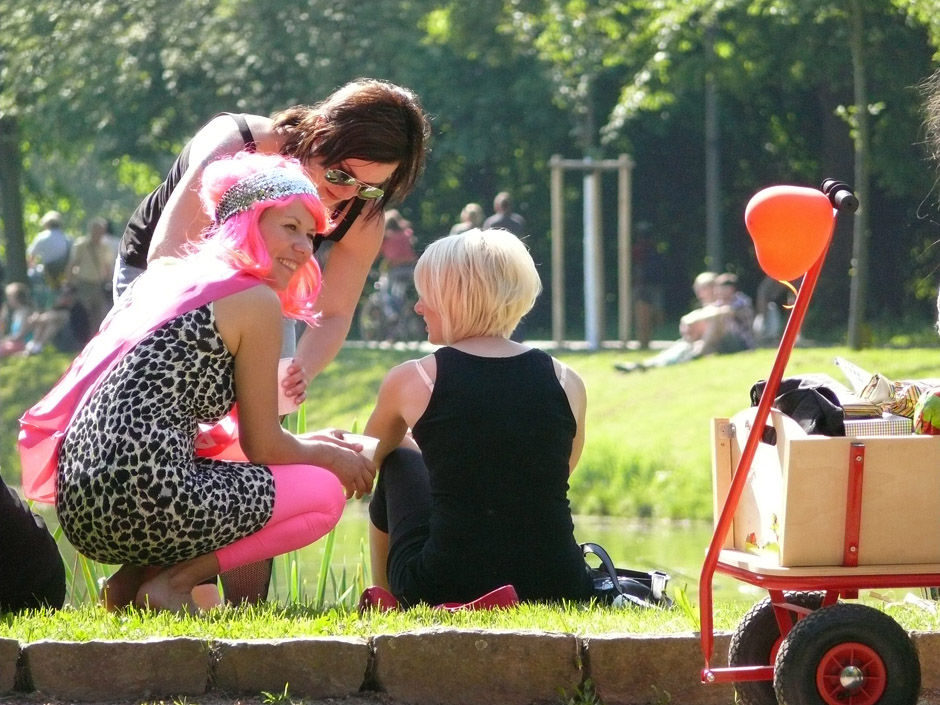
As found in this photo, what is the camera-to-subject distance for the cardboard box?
9.79 feet

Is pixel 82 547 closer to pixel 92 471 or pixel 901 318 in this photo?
pixel 92 471

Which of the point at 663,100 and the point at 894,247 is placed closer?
the point at 663,100

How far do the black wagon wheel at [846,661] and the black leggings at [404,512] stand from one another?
3.70ft

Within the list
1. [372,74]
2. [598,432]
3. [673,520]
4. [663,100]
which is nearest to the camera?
[673,520]

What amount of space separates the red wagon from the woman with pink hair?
1083 millimetres

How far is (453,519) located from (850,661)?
1.08m

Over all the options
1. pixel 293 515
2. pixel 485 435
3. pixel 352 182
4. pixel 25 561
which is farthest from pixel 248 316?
pixel 25 561

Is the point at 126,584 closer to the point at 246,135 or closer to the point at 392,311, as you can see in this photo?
the point at 246,135

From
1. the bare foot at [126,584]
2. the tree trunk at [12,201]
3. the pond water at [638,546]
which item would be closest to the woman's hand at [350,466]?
the bare foot at [126,584]

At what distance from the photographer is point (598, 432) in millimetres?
12180

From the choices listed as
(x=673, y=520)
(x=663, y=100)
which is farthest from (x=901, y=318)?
(x=673, y=520)

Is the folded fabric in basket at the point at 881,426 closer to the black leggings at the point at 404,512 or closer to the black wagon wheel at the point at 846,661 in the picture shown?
the black wagon wheel at the point at 846,661

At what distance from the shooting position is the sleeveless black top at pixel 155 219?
13.9ft

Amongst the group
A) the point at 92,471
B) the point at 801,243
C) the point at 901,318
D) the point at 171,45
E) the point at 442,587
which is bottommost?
the point at 901,318
